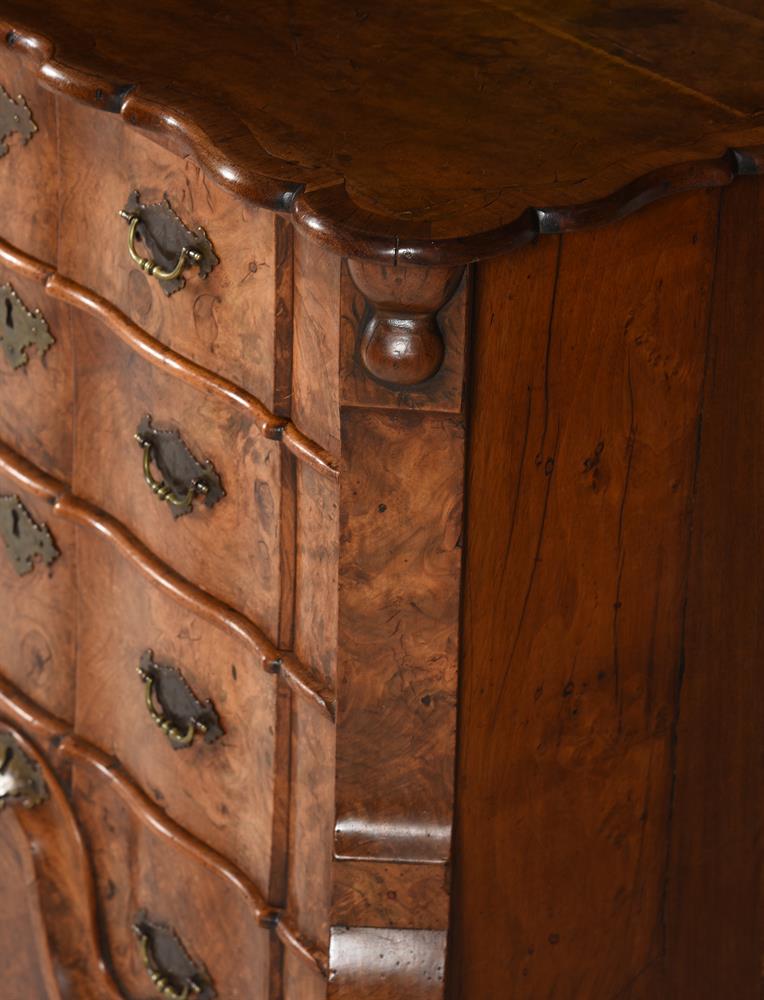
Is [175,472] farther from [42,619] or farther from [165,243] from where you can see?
[42,619]

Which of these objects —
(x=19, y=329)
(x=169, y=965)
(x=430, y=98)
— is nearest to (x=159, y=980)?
(x=169, y=965)

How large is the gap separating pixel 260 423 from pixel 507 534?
0.24 metres

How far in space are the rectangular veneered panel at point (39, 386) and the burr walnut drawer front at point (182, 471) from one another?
23mm

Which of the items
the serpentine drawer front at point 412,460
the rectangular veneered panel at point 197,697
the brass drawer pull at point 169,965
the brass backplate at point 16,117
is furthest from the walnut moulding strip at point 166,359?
the brass drawer pull at point 169,965

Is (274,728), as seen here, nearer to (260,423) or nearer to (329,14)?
(260,423)

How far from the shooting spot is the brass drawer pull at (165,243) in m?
1.52

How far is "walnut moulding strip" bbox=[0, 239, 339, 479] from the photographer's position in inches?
58.1

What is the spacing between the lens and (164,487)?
1666 mm

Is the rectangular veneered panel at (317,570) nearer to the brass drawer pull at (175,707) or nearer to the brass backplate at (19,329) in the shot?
the brass drawer pull at (175,707)

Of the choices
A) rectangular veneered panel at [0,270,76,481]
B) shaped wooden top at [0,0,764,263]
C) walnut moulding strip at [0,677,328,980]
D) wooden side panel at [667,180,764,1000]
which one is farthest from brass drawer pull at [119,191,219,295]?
walnut moulding strip at [0,677,328,980]

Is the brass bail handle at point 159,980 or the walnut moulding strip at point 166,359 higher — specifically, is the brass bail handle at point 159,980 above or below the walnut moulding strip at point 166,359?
below

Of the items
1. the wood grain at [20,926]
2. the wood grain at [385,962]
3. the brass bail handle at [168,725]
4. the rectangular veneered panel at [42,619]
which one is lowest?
the wood grain at [20,926]

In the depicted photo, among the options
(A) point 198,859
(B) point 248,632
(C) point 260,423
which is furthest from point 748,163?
(A) point 198,859

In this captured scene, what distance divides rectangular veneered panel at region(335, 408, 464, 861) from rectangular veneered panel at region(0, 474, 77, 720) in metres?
0.52
